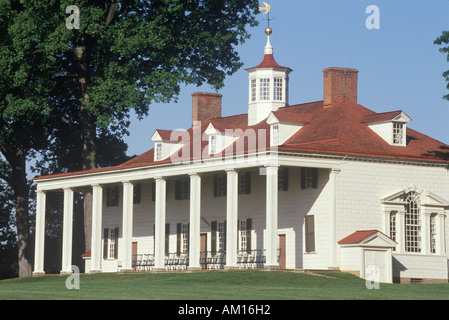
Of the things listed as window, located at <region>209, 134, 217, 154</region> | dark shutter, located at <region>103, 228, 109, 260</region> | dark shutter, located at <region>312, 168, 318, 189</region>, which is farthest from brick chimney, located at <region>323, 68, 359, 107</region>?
dark shutter, located at <region>103, 228, 109, 260</region>

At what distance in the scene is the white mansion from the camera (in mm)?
48438

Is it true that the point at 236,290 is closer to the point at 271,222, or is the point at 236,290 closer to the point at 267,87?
the point at 271,222

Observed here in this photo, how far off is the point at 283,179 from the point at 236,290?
1825cm

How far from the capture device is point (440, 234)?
51594mm

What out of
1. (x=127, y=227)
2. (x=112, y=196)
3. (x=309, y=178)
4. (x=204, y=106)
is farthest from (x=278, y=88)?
(x=127, y=227)

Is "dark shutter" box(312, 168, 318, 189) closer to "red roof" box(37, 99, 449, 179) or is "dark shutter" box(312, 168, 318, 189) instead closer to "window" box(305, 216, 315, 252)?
"red roof" box(37, 99, 449, 179)

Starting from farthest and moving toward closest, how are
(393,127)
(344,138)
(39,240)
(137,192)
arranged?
(137,192) < (39,240) < (393,127) < (344,138)

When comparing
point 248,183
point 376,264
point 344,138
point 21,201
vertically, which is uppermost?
point 344,138

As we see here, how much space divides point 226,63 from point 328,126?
10.5m

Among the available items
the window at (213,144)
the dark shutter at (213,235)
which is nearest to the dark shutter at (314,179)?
the window at (213,144)

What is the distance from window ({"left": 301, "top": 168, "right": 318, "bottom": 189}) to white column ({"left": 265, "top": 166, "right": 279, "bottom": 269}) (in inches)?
153

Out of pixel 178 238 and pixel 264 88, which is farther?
pixel 264 88
